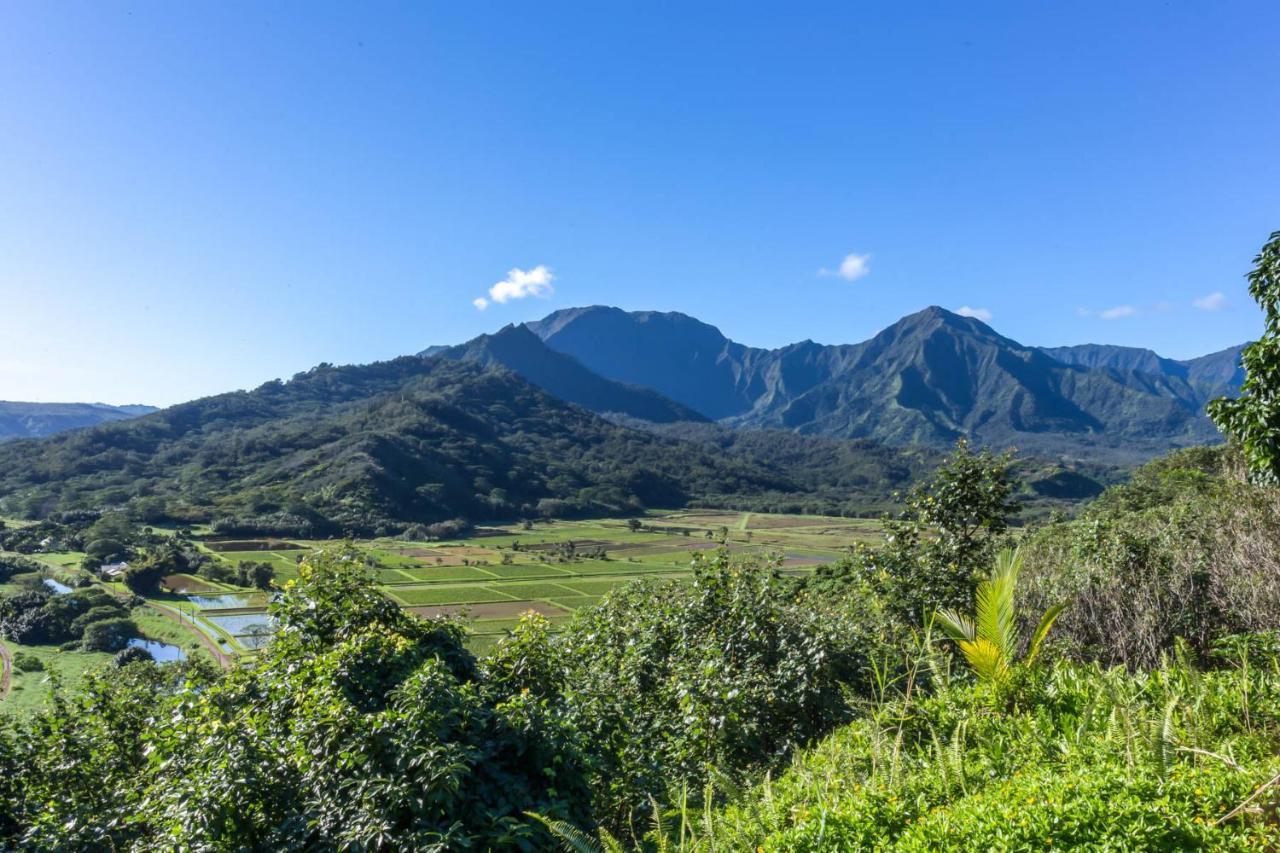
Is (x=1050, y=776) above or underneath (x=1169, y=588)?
above

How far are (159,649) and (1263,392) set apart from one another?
53.8 metres

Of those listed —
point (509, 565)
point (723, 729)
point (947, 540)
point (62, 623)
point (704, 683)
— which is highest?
point (947, 540)

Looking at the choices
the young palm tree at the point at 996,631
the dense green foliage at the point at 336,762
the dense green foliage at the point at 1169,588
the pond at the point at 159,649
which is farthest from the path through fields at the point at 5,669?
the dense green foliage at the point at 1169,588

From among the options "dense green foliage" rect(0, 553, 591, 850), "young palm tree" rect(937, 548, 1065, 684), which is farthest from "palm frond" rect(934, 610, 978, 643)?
"dense green foliage" rect(0, 553, 591, 850)

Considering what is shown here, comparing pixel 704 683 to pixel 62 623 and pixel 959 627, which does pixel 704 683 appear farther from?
pixel 62 623

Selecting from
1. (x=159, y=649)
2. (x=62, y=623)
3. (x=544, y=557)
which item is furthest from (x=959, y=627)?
(x=544, y=557)

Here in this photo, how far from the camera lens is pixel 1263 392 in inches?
370

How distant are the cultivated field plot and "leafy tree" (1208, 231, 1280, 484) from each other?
26.4 m

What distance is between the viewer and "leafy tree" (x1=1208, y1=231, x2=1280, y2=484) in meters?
9.13

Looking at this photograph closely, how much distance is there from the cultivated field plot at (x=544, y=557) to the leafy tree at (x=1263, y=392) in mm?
26416

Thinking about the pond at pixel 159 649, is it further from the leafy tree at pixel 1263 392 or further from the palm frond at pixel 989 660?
the leafy tree at pixel 1263 392

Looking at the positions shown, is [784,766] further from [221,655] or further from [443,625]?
[221,655]

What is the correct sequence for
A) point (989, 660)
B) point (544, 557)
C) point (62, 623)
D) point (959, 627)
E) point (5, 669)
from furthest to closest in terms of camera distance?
point (544, 557)
point (62, 623)
point (5, 669)
point (959, 627)
point (989, 660)

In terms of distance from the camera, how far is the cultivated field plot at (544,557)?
53031 mm
